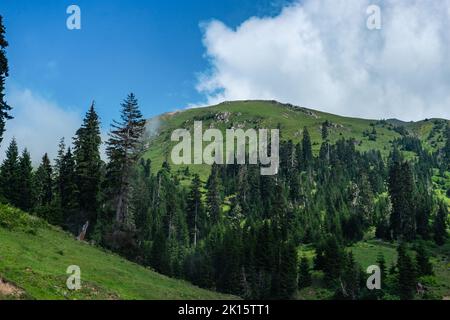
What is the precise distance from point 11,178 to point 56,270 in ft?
216

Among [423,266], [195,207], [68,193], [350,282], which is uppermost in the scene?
[195,207]

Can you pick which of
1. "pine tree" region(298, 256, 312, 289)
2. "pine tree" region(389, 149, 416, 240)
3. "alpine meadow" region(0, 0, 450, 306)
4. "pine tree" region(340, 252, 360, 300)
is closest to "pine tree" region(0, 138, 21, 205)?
"alpine meadow" region(0, 0, 450, 306)

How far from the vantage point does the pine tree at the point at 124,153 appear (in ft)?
179

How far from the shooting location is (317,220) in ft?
449

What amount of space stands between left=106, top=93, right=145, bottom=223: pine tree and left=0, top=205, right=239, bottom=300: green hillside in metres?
9.65

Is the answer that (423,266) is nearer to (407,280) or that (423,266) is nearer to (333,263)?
(407,280)

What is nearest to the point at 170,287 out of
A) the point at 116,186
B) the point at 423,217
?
the point at 116,186

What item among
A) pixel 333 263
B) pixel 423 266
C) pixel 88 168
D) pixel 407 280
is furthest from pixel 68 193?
pixel 423 266

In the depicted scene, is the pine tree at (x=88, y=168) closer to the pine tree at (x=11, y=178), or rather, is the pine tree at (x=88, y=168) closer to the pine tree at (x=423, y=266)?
the pine tree at (x=11, y=178)

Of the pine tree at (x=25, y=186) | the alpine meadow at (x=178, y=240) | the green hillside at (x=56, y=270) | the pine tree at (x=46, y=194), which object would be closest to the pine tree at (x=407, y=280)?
the alpine meadow at (x=178, y=240)

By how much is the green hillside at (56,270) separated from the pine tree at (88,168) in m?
15.3

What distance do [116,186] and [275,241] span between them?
42900mm

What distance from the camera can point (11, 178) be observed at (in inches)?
3484

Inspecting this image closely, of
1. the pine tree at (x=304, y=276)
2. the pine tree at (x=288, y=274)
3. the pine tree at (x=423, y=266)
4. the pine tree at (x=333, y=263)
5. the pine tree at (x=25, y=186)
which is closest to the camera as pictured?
the pine tree at (x=423, y=266)
